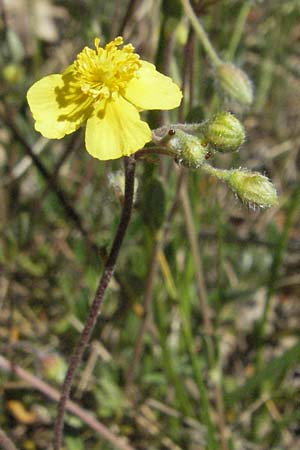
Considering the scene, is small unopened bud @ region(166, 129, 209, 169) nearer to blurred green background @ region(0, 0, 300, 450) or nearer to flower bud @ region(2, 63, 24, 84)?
blurred green background @ region(0, 0, 300, 450)

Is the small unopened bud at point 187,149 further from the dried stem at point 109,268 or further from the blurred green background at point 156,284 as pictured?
the blurred green background at point 156,284

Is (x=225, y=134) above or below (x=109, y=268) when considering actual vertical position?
above

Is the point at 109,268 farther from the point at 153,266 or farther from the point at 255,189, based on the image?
the point at 153,266

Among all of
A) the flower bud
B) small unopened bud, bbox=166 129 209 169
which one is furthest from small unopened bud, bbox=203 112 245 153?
the flower bud

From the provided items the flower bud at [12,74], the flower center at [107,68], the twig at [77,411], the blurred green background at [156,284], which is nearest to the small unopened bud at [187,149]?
the flower center at [107,68]

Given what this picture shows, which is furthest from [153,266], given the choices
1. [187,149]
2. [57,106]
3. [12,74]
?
[12,74]

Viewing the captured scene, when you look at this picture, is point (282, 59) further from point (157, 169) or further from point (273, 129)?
point (157, 169)

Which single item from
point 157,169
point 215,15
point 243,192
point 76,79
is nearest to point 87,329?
point 243,192
